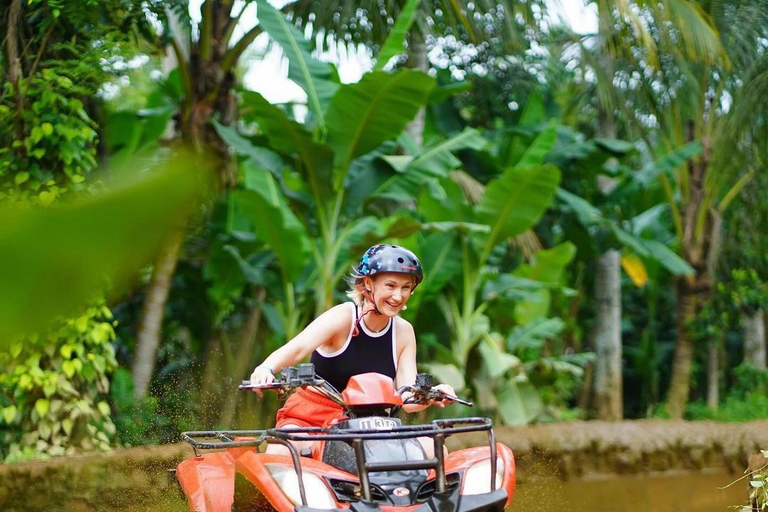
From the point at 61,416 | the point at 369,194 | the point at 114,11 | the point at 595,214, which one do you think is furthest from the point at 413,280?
the point at 595,214

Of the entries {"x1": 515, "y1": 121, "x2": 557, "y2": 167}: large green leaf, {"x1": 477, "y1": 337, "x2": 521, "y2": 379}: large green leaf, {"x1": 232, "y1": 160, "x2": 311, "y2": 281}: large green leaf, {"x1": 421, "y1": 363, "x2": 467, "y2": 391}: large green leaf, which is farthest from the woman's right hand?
{"x1": 515, "y1": 121, "x2": 557, "y2": 167}: large green leaf

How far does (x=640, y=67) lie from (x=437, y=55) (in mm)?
2549

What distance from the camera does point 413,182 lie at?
924 cm

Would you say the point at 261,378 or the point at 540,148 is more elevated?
the point at 540,148

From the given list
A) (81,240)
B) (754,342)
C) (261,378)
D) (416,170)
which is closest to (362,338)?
(261,378)

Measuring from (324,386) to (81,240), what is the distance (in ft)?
10.8

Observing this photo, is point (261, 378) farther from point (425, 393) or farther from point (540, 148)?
point (540, 148)

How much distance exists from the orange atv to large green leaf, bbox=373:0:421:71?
16.3ft

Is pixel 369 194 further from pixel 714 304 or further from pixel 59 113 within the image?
pixel 714 304

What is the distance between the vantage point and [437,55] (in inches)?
491

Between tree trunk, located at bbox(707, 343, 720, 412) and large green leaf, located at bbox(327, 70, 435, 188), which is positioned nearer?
large green leaf, located at bbox(327, 70, 435, 188)

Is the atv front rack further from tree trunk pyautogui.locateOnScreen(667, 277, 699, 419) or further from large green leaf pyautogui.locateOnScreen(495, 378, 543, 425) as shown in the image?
tree trunk pyautogui.locateOnScreen(667, 277, 699, 419)

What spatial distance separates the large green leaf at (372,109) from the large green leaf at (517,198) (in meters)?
1.45

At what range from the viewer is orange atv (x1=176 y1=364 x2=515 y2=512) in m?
3.38
